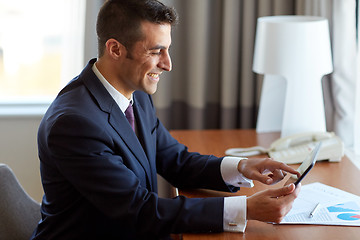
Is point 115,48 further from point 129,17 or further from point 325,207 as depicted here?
point 325,207

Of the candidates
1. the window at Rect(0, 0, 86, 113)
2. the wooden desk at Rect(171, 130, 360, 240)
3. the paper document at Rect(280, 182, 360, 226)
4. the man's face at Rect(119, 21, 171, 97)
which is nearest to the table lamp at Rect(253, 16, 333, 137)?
the wooden desk at Rect(171, 130, 360, 240)

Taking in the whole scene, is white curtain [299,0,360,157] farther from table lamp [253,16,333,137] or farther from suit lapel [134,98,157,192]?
suit lapel [134,98,157,192]

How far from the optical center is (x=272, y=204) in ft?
5.47

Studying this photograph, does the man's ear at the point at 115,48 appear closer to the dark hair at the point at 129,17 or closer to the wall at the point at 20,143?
the dark hair at the point at 129,17

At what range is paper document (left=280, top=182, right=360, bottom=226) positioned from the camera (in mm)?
1763

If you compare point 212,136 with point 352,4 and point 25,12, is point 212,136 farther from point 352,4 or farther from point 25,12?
point 25,12

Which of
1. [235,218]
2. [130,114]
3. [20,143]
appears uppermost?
[130,114]

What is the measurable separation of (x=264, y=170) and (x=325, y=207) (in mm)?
234

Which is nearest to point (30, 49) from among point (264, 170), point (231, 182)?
point (231, 182)

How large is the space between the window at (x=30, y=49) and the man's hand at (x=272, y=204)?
2.10 meters

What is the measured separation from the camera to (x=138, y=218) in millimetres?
1677

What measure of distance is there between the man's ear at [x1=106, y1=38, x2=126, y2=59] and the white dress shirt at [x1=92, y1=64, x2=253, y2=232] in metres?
0.09

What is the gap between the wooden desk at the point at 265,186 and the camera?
5.49ft

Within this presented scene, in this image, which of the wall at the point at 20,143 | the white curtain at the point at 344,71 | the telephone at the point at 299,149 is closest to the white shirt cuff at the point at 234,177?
the telephone at the point at 299,149
